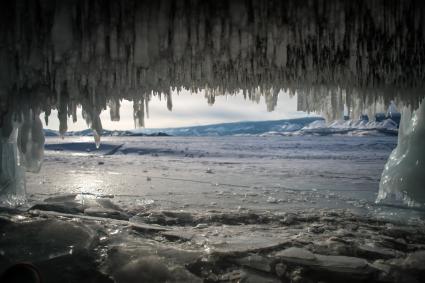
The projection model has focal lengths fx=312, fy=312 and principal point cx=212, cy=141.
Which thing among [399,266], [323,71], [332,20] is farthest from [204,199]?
[332,20]

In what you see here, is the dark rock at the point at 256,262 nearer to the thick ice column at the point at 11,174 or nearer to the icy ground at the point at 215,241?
the icy ground at the point at 215,241

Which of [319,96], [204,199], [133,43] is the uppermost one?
[133,43]

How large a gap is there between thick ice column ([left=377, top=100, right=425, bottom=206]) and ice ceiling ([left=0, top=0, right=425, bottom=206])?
1073 millimetres

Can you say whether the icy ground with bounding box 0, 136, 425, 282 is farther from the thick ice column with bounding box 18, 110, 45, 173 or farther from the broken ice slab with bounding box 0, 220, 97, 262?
the thick ice column with bounding box 18, 110, 45, 173

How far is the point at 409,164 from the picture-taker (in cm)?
604

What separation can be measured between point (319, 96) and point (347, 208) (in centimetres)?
230

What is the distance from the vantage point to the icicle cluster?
2912 mm

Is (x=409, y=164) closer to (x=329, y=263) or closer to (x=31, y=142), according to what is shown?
(x=329, y=263)

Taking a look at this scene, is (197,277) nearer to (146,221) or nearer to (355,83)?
(146,221)

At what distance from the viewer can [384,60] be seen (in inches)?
165

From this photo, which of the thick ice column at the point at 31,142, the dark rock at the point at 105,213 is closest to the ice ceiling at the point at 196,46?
the thick ice column at the point at 31,142

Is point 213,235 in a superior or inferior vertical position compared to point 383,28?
inferior

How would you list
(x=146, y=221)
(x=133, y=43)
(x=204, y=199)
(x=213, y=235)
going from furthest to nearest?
(x=204, y=199)
(x=146, y=221)
(x=213, y=235)
(x=133, y=43)

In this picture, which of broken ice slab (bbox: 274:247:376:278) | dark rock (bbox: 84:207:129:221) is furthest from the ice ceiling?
broken ice slab (bbox: 274:247:376:278)
